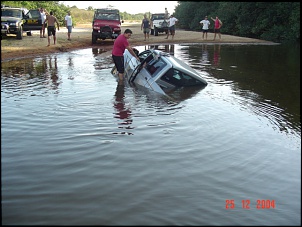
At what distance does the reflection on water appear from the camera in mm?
3920

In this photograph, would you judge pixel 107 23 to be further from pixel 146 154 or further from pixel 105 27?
pixel 146 154

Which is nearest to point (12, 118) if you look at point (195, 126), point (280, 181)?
point (195, 126)

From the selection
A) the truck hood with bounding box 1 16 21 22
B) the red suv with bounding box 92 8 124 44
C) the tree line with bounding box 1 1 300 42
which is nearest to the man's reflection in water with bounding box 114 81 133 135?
the red suv with bounding box 92 8 124 44

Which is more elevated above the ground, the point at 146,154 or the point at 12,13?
the point at 12,13

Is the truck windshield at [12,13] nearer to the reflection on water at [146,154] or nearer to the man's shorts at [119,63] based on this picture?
the reflection on water at [146,154]

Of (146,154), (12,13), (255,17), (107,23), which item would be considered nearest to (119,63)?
(146,154)

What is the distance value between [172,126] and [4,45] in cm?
1423

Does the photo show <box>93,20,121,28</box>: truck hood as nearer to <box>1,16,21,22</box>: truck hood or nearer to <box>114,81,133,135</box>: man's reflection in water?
<box>1,16,21,22</box>: truck hood

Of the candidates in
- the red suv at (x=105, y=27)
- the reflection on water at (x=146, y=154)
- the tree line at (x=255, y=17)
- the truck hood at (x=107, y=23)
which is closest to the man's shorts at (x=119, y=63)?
the reflection on water at (x=146, y=154)

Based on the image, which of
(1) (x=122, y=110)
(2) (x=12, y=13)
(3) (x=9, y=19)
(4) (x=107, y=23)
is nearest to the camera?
(1) (x=122, y=110)

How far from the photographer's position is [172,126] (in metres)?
6.86

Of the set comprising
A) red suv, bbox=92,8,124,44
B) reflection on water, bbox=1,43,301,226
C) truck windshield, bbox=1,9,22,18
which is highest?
truck windshield, bbox=1,9,22,18

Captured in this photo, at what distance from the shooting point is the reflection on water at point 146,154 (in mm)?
3920

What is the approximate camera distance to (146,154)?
544cm
